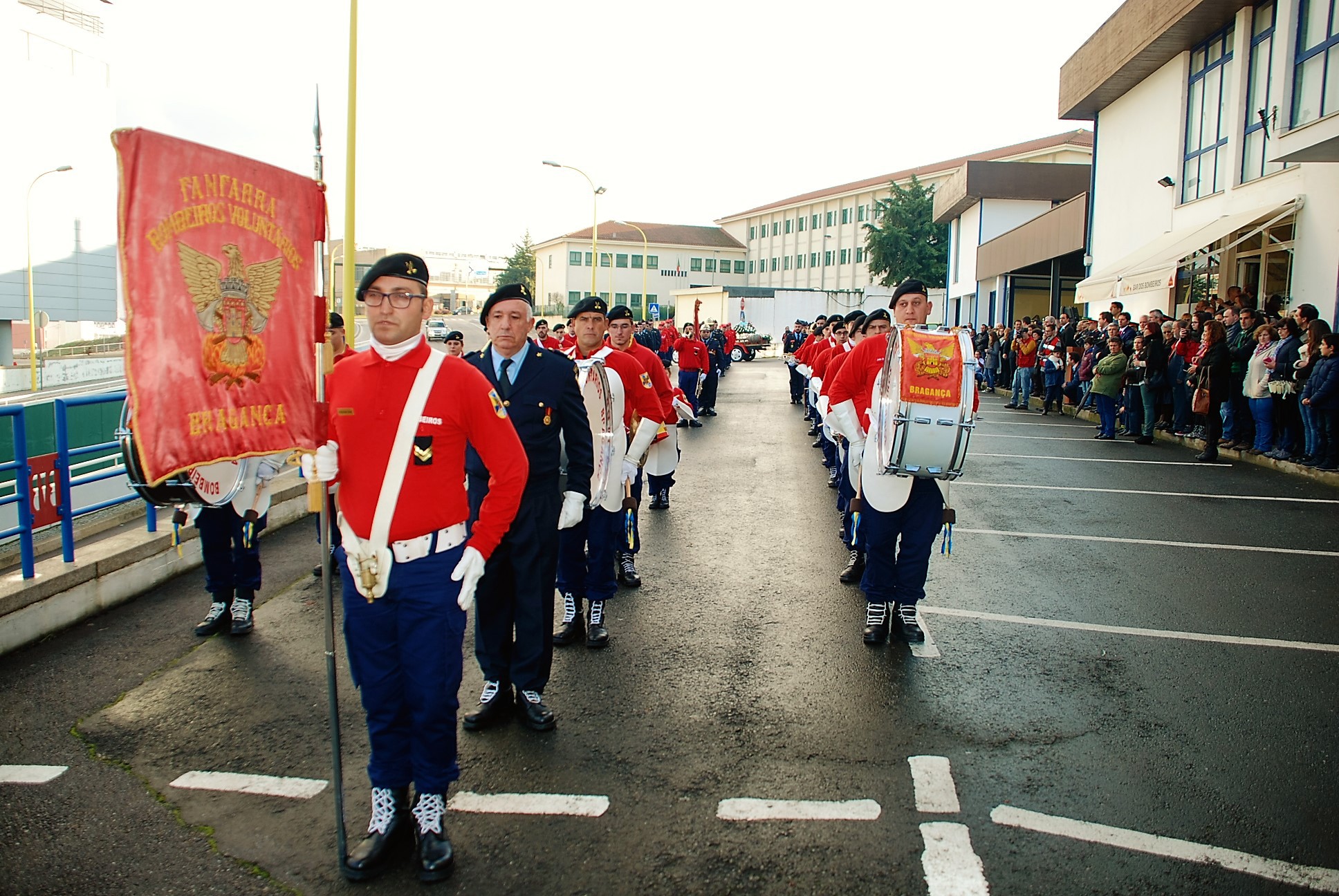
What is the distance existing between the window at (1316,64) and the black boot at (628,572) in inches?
520

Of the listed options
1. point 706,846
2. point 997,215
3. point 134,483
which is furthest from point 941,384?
point 997,215

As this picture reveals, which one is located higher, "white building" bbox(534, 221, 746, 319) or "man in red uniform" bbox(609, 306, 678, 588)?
"white building" bbox(534, 221, 746, 319)

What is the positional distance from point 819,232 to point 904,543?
3415 inches

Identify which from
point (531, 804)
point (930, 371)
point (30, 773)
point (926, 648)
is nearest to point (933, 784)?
point (531, 804)

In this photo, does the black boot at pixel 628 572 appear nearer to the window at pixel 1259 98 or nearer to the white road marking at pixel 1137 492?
the white road marking at pixel 1137 492

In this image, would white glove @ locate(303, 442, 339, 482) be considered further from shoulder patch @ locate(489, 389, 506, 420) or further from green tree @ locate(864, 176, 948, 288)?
green tree @ locate(864, 176, 948, 288)

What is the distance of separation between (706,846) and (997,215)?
39937 mm

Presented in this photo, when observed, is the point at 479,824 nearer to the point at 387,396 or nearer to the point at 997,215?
the point at 387,396

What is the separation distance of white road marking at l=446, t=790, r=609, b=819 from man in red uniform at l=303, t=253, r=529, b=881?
0.88ft

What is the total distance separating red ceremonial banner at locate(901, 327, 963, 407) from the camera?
5.32 m

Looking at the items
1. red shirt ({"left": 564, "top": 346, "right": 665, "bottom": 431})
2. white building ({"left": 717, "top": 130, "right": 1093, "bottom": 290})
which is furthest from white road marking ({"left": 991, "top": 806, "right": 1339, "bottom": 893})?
white building ({"left": 717, "top": 130, "right": 1093, "bottom": 290})

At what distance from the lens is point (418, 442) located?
3338 mm

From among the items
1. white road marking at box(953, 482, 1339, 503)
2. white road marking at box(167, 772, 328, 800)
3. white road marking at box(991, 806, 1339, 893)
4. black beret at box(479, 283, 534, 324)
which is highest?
black beret at box(479, 283, 534, 324)

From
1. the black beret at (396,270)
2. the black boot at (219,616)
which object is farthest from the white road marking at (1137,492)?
the black beret at (396,270)
